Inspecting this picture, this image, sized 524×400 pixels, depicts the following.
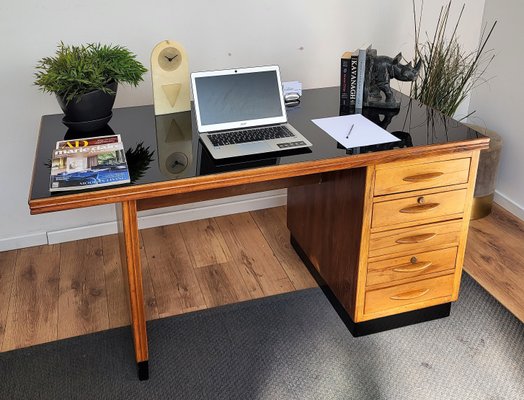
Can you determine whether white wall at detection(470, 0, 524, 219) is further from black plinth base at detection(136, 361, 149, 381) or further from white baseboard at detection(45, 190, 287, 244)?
black plinth base at detection(136, 361, 149, 381)

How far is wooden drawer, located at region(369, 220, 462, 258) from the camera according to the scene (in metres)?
1.91

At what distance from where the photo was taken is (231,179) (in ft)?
5.35

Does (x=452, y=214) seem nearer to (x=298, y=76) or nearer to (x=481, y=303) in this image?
(x=481, y=303)

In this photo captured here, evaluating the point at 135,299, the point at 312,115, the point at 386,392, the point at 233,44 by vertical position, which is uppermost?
the point at 233,44

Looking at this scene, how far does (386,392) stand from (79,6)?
1836mm

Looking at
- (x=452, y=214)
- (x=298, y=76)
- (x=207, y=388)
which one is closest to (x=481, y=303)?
(x=452, y=214)

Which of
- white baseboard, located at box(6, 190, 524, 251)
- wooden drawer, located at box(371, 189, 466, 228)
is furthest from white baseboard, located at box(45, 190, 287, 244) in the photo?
wooden drawer, located at box(371, 189, 466, 228)

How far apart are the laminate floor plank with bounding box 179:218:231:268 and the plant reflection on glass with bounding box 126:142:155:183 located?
2.66ft

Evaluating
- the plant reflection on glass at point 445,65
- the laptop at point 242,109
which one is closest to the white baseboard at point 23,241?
the laptop at point 242,109

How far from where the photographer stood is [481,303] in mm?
2219

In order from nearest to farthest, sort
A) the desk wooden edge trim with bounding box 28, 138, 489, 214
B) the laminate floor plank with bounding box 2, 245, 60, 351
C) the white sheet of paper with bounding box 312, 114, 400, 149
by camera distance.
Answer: the desk wooden edge trim with bounding box 28, 138, 489, 214 → the white sheet of paper with bounding box 312, 114, 400, 149 → the laminate floor plank with bounding box 2, 245, 60, 351

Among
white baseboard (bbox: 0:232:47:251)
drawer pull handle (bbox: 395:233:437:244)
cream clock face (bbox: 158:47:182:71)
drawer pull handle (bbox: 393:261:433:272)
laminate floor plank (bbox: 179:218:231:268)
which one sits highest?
cream clock face (bbox: 158:47:182:71)

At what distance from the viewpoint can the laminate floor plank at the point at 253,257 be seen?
2336mm

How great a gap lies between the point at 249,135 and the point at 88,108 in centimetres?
53
